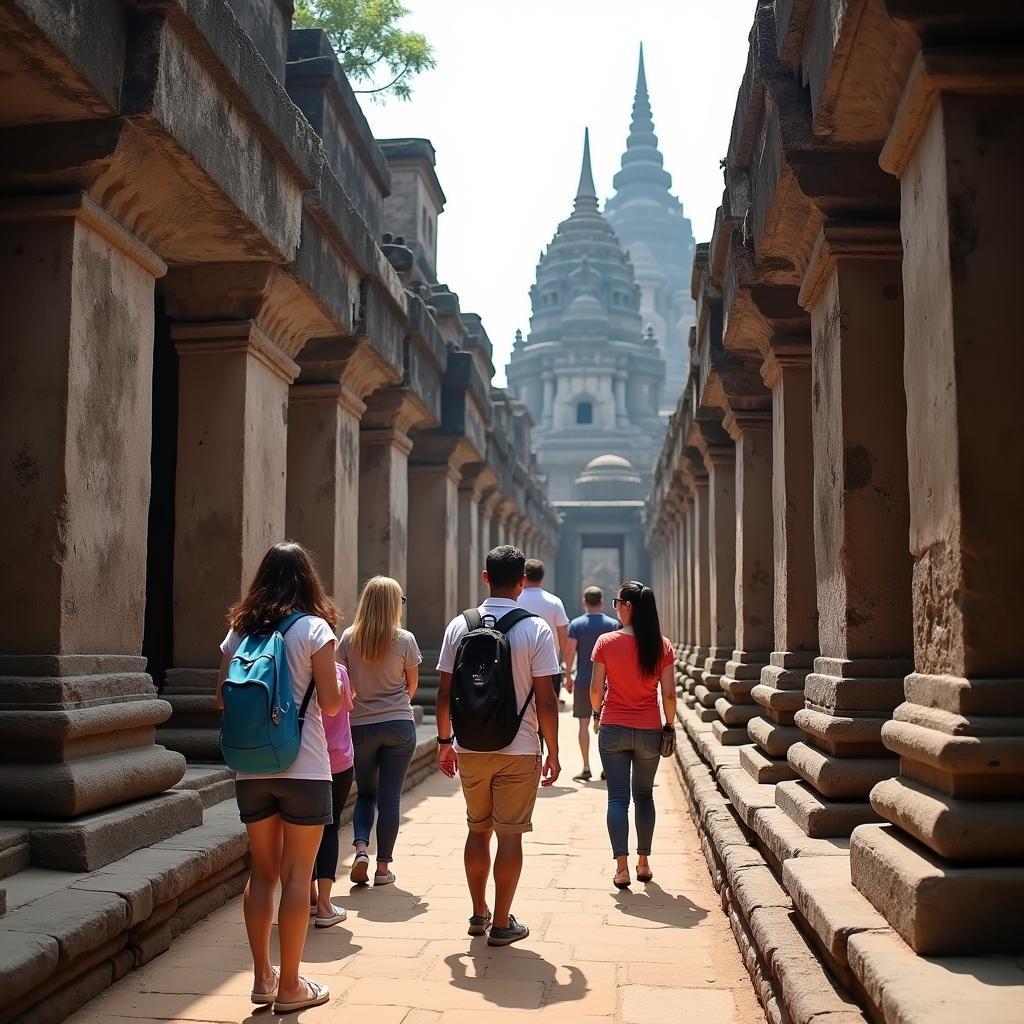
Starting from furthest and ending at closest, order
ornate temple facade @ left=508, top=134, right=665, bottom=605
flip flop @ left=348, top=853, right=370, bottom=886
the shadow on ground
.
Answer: ornate temple facade @ left=508, top=134, right=665, bottom=605
flip flop @ left=348, top=853, right=370, bottom=886
the shadow on ground

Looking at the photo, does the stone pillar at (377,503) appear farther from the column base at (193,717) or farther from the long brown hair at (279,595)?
the long brown hair at (279,595)

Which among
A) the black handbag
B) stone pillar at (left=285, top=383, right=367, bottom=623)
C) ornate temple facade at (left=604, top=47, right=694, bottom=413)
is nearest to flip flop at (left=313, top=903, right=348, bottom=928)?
the black handbag

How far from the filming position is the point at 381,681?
6.41 metres

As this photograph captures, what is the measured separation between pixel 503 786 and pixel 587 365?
57940 mm

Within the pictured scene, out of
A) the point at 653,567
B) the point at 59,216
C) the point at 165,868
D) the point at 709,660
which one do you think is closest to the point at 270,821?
the point at 165,868

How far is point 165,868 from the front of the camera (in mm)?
4777

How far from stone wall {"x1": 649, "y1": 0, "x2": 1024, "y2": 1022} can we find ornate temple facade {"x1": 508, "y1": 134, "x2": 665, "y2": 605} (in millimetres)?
39841

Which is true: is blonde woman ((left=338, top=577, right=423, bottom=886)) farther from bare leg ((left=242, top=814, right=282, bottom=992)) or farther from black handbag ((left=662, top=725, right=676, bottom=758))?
bare leg ((left=242, top=814, right=282, bottom=992))

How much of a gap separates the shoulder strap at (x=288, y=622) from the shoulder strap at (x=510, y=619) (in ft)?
3.47

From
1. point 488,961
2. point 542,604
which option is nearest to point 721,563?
point 542,604

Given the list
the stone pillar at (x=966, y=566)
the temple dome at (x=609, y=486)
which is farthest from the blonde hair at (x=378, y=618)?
the temple dome at (x=609, y=486)

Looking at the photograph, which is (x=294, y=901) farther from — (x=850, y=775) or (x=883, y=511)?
(x=883, y=511)

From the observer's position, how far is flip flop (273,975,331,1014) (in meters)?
4.14

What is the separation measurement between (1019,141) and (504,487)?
51.3ft
